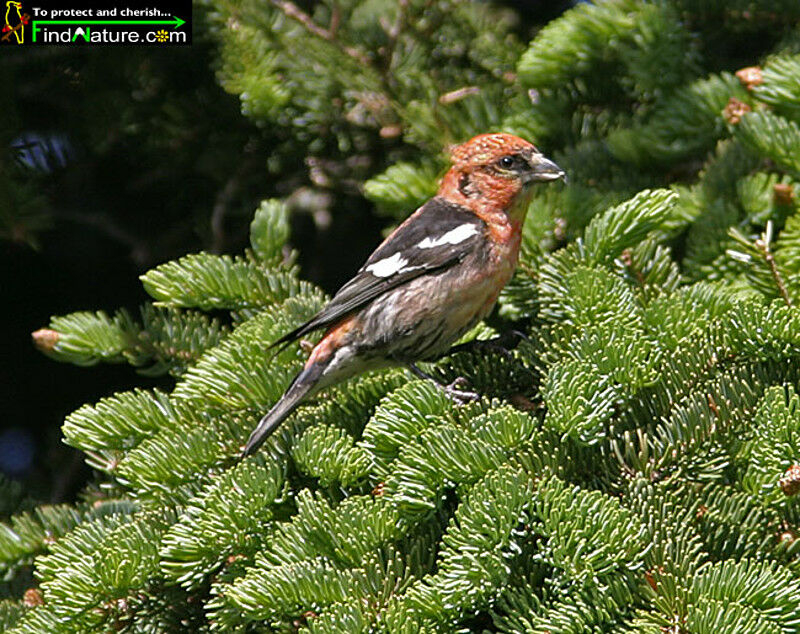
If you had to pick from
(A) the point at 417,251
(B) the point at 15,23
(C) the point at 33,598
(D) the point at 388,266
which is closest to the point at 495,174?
(A) the point at 417,251

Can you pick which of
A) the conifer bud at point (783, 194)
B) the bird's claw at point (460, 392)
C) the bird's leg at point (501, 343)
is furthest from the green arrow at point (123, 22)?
the conifer bud at point (783, 194)

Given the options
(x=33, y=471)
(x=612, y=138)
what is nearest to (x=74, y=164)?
(x=33, y=471)

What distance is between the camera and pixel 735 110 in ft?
11.1

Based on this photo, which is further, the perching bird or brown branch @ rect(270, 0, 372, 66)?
brown branch @ rect(270, 0, 372, 66)

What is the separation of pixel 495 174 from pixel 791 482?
6.87 feet

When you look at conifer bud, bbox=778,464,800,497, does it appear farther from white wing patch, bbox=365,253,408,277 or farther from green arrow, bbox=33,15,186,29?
green arrow, bbox=33,15,186,29

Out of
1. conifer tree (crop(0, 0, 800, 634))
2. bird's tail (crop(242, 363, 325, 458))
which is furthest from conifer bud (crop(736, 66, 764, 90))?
bird's tail (crop(242, 363, 325, 458))

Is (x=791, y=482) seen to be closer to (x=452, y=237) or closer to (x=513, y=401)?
(x=513, y=401)

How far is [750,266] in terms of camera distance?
9.65 ft

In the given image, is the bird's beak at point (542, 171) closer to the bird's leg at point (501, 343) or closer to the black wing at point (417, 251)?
the black wing at point (417, 251)

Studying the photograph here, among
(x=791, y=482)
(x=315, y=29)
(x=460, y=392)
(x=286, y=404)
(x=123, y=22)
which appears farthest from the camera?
(x=315, y=29)

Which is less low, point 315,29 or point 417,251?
point 315,29

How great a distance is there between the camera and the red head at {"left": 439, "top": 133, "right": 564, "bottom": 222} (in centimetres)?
363

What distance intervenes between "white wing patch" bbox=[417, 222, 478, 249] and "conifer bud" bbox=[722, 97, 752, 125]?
3.34 ft
